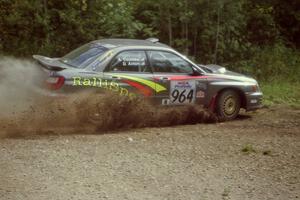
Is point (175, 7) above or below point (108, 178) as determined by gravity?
above

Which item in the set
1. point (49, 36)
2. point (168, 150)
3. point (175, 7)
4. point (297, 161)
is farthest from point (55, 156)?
point (175, 7)

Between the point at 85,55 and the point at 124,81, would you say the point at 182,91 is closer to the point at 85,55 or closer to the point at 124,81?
the point at 124,81

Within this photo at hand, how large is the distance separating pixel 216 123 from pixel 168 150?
281 cm

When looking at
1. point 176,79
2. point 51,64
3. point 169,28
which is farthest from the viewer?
point 169,28

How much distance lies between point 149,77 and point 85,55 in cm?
128

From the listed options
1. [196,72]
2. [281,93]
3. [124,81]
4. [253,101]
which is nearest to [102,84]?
[124,81]

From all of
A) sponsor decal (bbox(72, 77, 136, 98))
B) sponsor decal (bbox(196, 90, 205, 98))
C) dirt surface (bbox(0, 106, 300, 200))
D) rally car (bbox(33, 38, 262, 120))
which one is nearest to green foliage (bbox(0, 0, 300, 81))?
rally car (bbox(33, 38, 262, 120))

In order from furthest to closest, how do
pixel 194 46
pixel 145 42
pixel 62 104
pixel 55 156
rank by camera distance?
pixel 194 46 < pixel 145 42 < pixel 62 104 < pixel 55 156

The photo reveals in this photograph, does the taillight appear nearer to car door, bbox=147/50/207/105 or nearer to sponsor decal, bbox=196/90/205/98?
car door, bbox=147/50/207/105

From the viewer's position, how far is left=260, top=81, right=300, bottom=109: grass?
47.0ft

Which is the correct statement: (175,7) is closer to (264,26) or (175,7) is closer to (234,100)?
(264,26)

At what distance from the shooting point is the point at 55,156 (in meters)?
8.21

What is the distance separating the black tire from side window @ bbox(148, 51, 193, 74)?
96 centimetres

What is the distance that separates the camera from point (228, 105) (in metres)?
11.8
